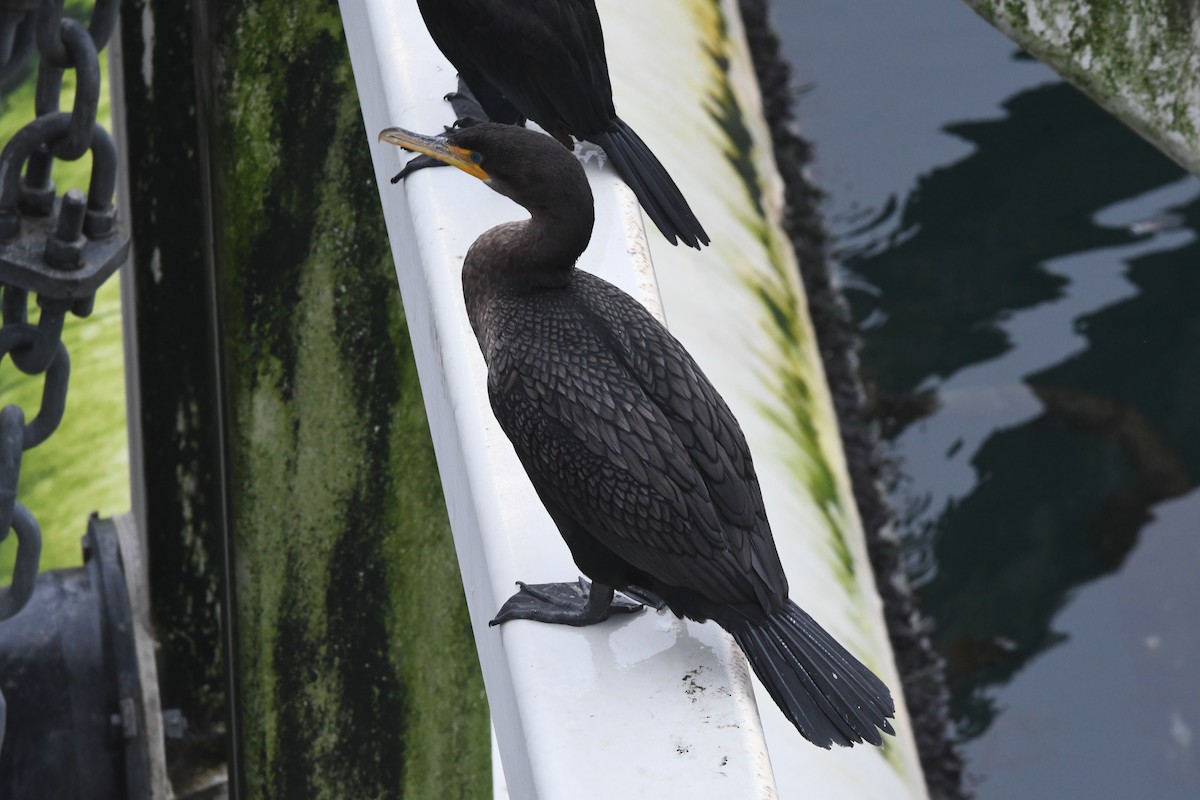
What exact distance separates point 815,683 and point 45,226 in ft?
3.72

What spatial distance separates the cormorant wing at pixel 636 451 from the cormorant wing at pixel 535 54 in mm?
513

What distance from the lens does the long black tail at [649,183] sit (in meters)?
1.89

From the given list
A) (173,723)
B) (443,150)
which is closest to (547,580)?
(443,150)

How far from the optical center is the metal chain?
1774 millimetres

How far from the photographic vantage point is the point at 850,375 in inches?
161

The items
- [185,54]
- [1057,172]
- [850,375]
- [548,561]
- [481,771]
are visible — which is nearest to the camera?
[548,561]

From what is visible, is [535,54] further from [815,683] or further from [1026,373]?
[1026,373]

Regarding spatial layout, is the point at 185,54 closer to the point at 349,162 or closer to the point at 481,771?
the point at 349,162

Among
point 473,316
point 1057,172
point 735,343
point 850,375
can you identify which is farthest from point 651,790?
point 1057,172

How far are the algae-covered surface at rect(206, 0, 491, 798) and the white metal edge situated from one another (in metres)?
0.34

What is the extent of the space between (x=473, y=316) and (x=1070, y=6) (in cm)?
123

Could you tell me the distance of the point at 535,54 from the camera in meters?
1.87

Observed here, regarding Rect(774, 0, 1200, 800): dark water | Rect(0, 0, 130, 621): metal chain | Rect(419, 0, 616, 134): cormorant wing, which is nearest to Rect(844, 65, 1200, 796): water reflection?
Rect(774, 0, 1200, 800): dark water

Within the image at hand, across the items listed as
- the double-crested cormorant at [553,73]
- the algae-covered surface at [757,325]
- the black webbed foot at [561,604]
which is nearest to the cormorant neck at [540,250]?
the black webbed foot at [561,604]
